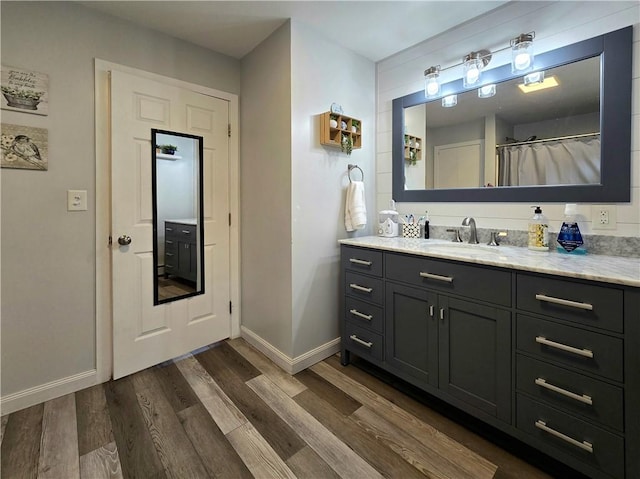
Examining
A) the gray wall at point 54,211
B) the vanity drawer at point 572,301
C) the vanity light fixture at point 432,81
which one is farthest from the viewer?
the vanity light fixture at point 432,81

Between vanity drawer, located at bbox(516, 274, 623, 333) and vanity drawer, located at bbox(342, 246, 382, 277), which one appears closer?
vanity drawer, located at bbox(516, 274, 623, 333)

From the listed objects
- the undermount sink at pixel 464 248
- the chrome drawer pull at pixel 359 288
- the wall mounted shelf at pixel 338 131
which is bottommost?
the chrome drawer pull at pixel 359 288

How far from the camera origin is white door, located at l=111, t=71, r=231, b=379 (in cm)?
200

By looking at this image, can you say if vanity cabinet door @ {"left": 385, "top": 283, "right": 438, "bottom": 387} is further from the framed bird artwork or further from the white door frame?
the framed bird artwork

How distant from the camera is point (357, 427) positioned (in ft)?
5.27

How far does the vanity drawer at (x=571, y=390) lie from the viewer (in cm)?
113

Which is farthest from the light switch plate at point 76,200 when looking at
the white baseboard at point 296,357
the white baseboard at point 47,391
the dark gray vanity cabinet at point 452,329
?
the dark gray vanity cabinet at point 452,329

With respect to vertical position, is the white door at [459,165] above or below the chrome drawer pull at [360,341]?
above

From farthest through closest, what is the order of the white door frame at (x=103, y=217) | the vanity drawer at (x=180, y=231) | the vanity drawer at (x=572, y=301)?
the vanity drawer at (x=180, y=231)
the white door frame at (x=103, y=217)
the vanity drawer at (x=572, y=301)

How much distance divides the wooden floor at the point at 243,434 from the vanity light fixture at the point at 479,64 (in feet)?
6.76

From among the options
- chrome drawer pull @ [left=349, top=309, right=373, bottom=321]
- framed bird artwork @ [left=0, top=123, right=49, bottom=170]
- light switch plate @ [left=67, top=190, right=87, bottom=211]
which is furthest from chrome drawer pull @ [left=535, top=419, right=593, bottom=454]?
framed bird artwork @ [left=0, top=123, right=49, bottom=170]

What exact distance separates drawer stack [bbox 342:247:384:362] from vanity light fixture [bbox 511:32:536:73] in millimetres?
1364

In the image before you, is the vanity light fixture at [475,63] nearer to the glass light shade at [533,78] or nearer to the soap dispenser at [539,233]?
the glass light shade at [533,78]

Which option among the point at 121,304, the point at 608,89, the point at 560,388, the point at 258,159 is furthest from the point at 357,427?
the point at 608,89
